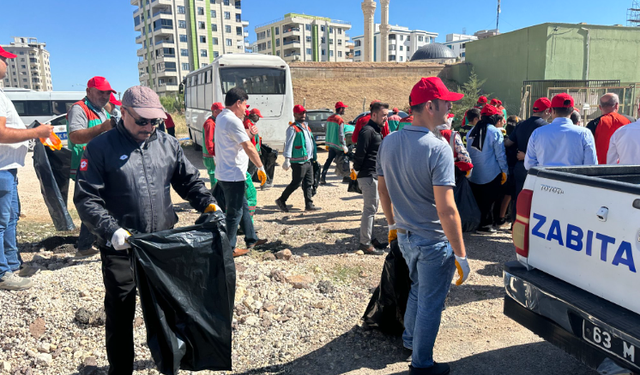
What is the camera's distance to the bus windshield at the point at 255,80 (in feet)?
49.1

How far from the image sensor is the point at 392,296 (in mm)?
3180

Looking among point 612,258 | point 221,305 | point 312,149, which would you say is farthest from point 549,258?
point 312,149

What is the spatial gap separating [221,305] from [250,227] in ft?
9.38

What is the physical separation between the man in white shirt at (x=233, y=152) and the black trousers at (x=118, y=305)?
2.27 meters

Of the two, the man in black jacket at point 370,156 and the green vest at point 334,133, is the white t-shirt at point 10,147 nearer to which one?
the man in black jacket at point 370,156

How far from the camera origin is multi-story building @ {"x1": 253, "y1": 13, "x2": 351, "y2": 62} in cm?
8262

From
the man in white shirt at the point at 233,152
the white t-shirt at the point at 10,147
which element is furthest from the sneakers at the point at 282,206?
the white t-shirt at the point at 10,147

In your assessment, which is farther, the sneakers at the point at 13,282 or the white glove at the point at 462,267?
the sneakers at the point at 13,282

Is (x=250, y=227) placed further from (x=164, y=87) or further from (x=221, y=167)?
(x=164, y=87)

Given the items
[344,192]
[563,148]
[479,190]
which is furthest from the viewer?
[344,192]

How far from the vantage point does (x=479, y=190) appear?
6.00m

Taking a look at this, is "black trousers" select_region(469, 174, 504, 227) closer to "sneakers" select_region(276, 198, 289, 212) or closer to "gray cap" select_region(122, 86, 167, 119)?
"sneakers" select_region(276, 198, 289, 212)

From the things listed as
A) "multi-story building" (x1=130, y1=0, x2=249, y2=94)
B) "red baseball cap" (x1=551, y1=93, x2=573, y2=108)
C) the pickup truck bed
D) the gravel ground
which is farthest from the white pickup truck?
"multi-story building" (x1=130, y1=0, x2=249, y2=94)

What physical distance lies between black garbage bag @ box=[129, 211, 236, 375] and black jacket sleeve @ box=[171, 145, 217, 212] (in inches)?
10.8
